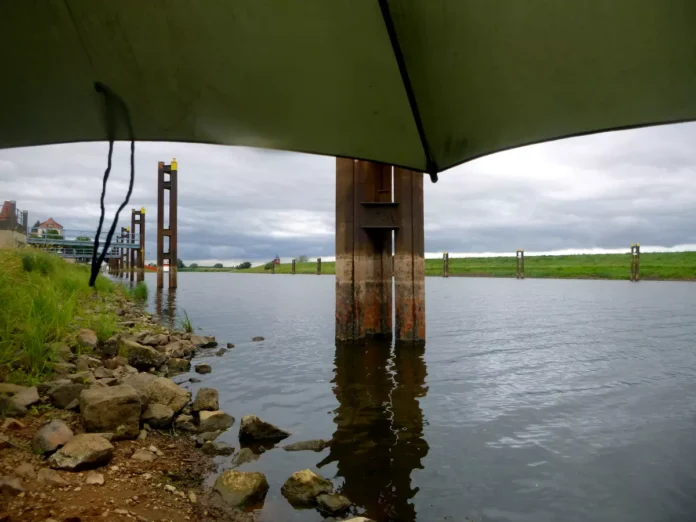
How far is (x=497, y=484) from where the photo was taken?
17.0ft

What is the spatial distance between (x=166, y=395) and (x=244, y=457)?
1707 mm

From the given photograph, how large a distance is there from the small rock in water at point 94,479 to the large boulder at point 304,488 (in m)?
1.68

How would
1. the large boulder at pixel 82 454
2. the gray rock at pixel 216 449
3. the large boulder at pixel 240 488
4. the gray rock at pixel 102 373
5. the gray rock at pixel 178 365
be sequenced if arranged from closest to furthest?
the large boulder at pixel 82 454
the large boulder at pixel 240 488
the gray rock at pixel 216 449
the gray rock at pixel 102 373
the gray rock at pixel 178 365

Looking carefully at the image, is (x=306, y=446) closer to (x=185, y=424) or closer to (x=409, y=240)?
(x=185, y=424)

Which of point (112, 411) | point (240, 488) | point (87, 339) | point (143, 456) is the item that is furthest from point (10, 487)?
point (87, 339)

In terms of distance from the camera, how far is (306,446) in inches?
233

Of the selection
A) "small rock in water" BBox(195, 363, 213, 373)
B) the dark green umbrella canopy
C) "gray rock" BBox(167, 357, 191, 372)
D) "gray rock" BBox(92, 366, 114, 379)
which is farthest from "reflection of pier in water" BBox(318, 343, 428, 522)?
the dark green umbrella canopy

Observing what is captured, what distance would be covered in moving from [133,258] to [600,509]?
5799 cm

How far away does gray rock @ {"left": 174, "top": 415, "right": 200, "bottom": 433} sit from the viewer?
19.6ft

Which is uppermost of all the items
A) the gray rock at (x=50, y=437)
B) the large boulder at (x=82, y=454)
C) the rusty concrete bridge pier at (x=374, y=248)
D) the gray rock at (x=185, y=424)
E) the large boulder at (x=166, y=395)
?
the rusty concrete bridge pier at (x=374, y=248)

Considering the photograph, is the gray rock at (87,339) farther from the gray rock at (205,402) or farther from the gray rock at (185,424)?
the gray rock at (185,424)

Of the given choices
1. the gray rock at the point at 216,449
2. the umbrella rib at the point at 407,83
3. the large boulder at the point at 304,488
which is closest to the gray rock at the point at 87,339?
the gray rock at the point at 216,449

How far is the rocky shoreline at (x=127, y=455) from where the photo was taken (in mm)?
3562

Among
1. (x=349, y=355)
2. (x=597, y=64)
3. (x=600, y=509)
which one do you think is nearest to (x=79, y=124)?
(x=597, y=64)
